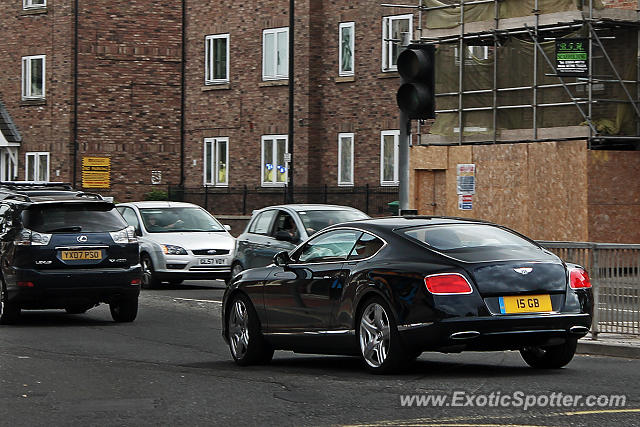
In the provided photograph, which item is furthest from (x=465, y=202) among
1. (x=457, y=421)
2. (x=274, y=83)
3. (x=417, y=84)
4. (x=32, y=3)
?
(x=457, y=421)

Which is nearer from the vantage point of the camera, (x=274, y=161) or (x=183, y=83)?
(x=274, y=161)

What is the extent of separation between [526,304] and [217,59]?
32.6 meters

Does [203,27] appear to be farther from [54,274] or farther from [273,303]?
[273,303]

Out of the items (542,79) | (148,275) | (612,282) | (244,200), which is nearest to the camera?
(612,282)

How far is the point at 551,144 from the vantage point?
29391mm

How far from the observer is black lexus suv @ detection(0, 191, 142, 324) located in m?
17.6

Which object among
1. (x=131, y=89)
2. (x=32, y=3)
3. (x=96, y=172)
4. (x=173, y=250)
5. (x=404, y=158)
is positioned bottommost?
(x=173, y=250)

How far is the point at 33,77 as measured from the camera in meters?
45.7

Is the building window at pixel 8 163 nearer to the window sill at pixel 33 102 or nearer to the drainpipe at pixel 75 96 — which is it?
the window sill at pixel 33 102

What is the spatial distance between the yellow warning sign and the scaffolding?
14345 millimetres

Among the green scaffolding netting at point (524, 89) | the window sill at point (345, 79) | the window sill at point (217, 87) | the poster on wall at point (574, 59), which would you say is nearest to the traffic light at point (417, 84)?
the poster on wall at point (574, 59)

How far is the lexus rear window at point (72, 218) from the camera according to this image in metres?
17.9

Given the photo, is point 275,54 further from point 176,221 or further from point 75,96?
point 176,221

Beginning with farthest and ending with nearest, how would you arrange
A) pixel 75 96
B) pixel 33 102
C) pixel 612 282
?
pixel 33 102, pixel 75 96, pixel 612 282
